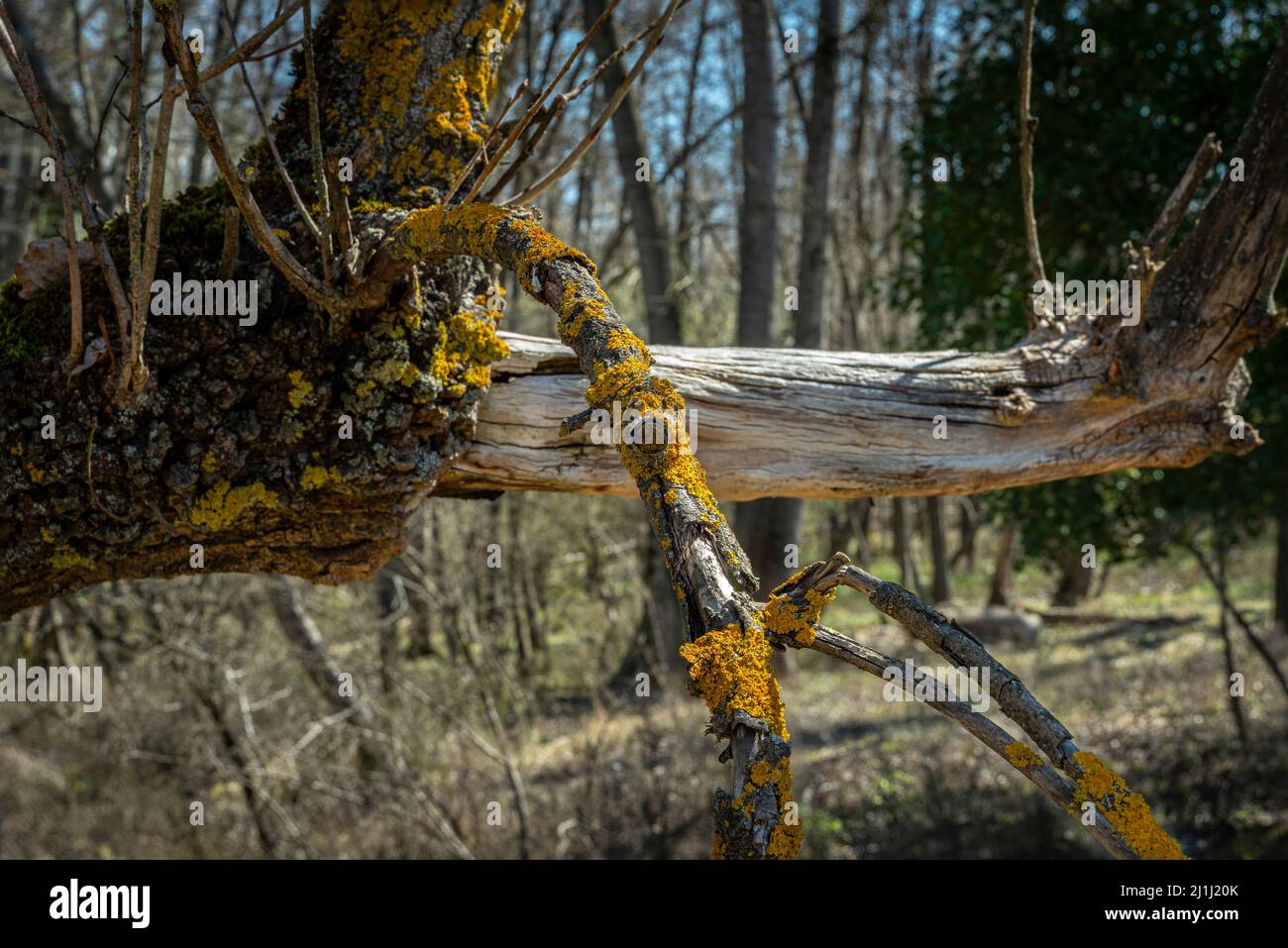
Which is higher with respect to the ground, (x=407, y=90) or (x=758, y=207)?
(x=758, y=207)

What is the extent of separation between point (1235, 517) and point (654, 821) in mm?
4187

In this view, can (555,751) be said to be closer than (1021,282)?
No

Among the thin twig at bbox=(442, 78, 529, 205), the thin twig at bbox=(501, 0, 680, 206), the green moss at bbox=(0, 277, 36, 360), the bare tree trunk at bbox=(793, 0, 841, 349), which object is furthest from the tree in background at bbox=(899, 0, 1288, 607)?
the green moss at bbox=(0, 277, 36, 360)

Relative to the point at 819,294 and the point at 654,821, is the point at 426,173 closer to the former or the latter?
the point at 654,821

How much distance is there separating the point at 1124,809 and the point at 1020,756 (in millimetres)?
134

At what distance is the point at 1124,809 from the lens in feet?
4.33

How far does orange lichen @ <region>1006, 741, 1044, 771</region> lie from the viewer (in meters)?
1.34

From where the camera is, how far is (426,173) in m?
2.44

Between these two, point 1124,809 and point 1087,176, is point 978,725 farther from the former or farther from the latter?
point 1087,176

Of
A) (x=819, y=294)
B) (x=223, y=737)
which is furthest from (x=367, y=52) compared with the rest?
(x=819, y=294)

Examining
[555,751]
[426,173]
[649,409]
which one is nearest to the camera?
[649,409]

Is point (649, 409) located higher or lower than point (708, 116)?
lower

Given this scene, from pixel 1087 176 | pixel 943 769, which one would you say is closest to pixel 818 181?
pixel 1087 176

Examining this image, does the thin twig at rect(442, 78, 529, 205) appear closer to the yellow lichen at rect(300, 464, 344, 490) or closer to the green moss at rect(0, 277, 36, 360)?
the yellow lichen at rect(300, 464, 344, 490)
